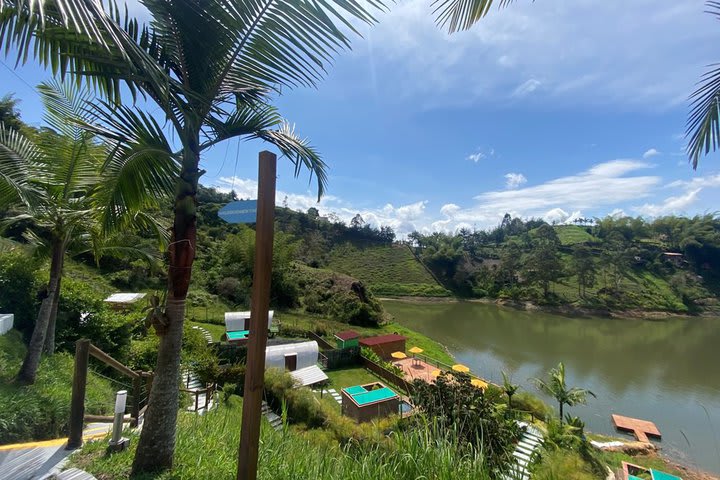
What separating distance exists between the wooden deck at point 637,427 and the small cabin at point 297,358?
9211mm

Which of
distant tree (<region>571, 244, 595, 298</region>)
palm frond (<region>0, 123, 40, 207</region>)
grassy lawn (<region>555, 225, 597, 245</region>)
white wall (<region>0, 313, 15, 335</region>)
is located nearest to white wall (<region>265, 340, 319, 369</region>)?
white wall (<region>0, 313, 15, 335</region>)

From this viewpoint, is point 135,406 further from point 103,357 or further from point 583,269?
point 583,269

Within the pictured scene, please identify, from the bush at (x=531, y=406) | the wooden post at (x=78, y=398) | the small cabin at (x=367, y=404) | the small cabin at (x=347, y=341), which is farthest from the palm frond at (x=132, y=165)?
the small cabin at (x=347, y=341)

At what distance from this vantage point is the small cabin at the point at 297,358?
34.3 feet

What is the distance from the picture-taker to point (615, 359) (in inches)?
631

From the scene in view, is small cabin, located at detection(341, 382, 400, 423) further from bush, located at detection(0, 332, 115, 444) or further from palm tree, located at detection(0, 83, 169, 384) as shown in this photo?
palm tree, located at detection(0, 83, 169, 384)

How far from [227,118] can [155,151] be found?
2.00 feet

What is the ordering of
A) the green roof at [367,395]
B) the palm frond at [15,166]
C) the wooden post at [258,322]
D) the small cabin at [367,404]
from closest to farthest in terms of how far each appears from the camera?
the wooden post at [258,322] < the palm frond at [15,166] < the small cabin at [367,404] < the green roof at [367,395]

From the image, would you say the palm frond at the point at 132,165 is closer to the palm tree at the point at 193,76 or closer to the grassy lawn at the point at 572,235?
the palm tree at the point at 193,76

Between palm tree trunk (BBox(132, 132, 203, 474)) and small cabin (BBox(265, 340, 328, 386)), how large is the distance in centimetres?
850

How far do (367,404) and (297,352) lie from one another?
4.06 metres

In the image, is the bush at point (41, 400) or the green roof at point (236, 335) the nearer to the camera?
the bush at point (41, 400)

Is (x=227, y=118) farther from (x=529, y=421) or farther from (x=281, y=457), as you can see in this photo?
(x=529, y=421)

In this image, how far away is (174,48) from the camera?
216 centimetres
